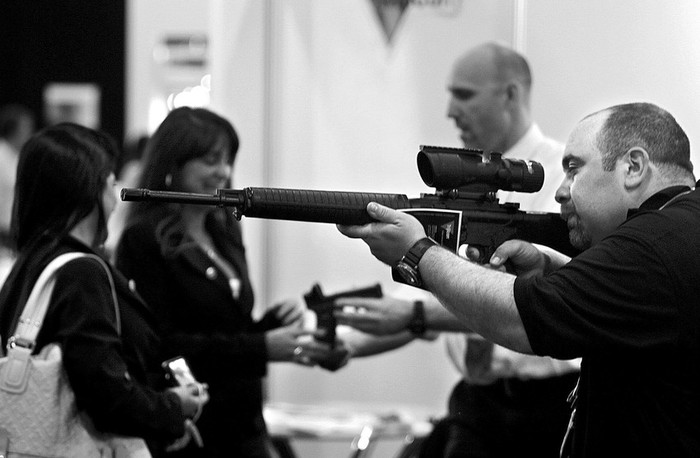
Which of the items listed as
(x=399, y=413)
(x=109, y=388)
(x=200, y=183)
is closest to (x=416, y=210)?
(x=109, y=388)

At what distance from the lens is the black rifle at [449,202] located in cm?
247

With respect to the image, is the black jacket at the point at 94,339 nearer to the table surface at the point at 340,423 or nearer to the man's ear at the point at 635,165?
the man's ear at the point at 635,165

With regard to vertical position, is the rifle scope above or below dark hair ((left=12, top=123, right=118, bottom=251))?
above

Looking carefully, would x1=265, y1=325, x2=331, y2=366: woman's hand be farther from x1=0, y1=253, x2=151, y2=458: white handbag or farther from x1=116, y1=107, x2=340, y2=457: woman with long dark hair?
x1=0, y1=253, x2=151, y2=458: white handbag

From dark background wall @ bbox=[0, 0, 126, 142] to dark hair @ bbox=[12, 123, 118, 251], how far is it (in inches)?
409

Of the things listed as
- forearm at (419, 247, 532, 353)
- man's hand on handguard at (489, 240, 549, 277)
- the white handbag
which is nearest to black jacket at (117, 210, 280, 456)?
the white handbag

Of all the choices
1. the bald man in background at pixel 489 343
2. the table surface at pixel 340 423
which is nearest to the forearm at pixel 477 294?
the bald man in background at pixel 489 343

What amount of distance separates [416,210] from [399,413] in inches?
91.8

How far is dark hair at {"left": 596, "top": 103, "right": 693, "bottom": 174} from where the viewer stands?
2.43m

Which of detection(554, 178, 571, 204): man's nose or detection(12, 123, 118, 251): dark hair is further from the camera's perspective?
detection(12, 123, 118, 251): dark hair

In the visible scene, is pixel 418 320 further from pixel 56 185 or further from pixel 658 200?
pixel 658 200

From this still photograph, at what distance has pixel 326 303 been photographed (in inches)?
146

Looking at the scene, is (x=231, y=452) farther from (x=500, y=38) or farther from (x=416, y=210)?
(x=500, y=38)

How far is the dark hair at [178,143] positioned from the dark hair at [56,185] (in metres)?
0.66
